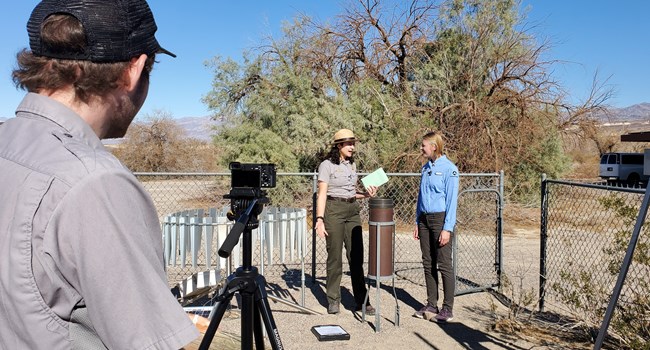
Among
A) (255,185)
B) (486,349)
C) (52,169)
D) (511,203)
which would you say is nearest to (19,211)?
(52,169)

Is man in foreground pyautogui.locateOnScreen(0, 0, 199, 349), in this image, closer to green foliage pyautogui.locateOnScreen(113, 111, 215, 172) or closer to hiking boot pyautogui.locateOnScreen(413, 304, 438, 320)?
hiking boot pyautogui.locateOnScreen(413, 304, 438, 320)

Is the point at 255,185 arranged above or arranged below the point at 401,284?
above

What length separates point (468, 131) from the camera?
13.4 metres

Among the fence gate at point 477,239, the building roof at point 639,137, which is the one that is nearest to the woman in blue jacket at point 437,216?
the fence gate at point 477,239

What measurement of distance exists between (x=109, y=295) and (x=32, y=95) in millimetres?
443

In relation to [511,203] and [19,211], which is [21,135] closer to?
[19,211]

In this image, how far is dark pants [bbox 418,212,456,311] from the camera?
17.6ft

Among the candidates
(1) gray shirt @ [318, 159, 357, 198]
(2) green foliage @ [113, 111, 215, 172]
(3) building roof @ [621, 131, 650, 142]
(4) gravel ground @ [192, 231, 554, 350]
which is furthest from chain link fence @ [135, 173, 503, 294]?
(2) green foliage @ [113, 111, 215, 172]

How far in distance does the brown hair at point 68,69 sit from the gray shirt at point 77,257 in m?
0.14

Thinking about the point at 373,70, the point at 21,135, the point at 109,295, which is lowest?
the point at 109,295

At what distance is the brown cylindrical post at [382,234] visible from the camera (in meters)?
5.11

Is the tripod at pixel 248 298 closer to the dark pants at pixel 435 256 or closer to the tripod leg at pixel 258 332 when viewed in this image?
the tripod leg at pixel 258 332

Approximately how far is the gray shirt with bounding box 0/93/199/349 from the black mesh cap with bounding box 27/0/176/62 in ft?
0.62

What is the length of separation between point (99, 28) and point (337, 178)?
459 cm
